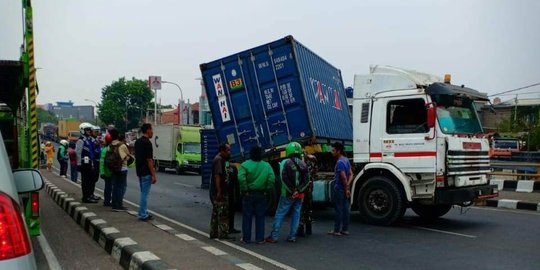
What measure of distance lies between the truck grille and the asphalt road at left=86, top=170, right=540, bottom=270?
3.48ft

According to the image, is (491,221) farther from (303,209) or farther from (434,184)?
(303,209)

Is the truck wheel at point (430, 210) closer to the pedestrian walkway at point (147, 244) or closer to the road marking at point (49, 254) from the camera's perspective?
the pedestrian walkway at point (147, 244)

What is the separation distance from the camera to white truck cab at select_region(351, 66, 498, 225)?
29.0 feet

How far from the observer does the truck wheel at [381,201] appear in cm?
919

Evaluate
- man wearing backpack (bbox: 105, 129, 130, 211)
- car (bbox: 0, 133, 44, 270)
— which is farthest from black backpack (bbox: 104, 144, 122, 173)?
car (bbox: 0, 133, 44, 270)

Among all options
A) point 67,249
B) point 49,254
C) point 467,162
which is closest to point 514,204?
point 467,162

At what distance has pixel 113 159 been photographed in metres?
10.1

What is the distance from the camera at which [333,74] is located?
13.1m

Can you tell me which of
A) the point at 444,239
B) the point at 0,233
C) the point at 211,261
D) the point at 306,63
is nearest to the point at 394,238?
the point at 444,239

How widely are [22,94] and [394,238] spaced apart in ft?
19.8

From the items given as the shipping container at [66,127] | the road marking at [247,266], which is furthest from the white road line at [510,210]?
the shipping container at [66,127]

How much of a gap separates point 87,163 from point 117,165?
1.44 meters

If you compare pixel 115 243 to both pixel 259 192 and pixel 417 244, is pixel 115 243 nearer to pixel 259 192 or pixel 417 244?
pixel 259 192

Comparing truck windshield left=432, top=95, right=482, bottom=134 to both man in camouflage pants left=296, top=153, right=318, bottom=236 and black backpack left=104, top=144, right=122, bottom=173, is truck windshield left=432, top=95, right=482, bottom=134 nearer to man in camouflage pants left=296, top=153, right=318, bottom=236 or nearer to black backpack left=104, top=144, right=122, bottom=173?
man in camouflage pants left=296, top=153, right=318, bottom=236
